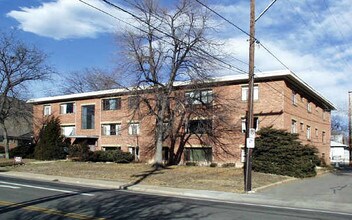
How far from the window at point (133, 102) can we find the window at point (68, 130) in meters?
19.0

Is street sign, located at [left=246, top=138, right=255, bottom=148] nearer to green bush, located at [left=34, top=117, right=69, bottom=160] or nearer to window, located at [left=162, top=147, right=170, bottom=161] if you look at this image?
window, located at [left=162, top=147, right=170, bottom=161]

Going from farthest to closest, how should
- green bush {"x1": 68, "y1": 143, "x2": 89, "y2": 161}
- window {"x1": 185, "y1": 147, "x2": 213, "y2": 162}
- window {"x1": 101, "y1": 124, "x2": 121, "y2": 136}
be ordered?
window {"x1": 101, "y1": 124, "x2": 121, "y2": 136} < green bush {"x1": 68, "y1": 143, "x2": 89, "y2": 161} < window {"x1": 185, "y1": 147, "x2": 213, "y2": 162}

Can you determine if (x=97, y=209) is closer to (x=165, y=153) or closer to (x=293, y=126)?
(x=293, y=126)

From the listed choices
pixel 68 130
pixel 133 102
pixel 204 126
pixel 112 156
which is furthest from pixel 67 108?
pixel 204 126

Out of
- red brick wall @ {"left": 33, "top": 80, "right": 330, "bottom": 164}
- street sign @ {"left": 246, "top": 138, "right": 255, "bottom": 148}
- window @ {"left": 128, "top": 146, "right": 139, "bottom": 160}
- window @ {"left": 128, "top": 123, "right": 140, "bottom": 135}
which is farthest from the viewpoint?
window @ {"left": 128, "top": 146, "right": 139, "bottom": 160}

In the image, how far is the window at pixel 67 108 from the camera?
48662 mm

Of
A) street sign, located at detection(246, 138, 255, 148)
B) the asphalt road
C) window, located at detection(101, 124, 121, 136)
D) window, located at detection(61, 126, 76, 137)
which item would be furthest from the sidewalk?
window, located at detection(61, 126, 76, 137)

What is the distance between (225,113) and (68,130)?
23.1 meters

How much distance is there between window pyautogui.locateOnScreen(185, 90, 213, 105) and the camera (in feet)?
103

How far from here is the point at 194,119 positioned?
34.5 metres

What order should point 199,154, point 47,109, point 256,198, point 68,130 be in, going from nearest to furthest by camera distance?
point 256,198 < point 199,154 < point 68,130 < point 47,109

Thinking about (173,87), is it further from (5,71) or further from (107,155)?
(5,71)

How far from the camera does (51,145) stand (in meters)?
43.6

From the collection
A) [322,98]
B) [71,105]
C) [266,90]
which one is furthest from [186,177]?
[71,105]
